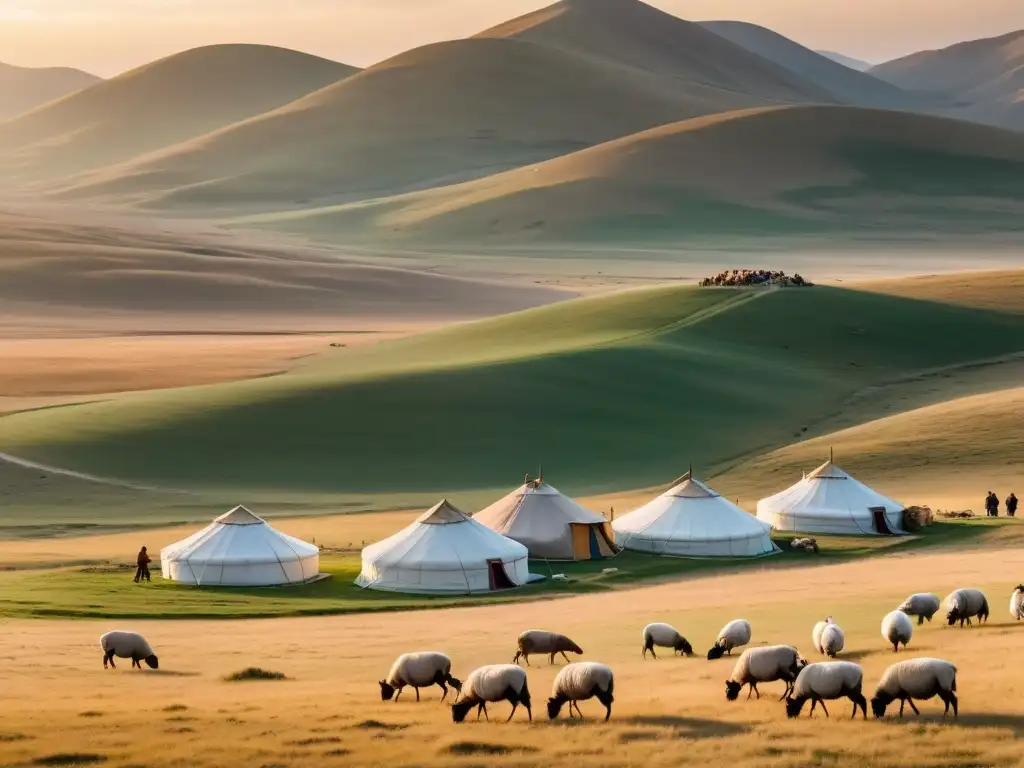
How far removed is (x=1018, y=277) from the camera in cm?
10225

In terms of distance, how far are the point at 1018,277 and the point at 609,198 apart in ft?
306

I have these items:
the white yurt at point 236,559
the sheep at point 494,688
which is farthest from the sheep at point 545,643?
the white yurt at point 236,559

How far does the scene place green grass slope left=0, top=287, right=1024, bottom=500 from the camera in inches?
2297

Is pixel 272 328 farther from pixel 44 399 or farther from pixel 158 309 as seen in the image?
pixel 44 399

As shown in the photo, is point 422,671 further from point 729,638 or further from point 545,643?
point 729,638

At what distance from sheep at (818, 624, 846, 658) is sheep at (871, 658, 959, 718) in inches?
169

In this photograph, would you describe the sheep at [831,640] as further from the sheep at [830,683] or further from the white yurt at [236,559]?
the white yurt at [236,559]

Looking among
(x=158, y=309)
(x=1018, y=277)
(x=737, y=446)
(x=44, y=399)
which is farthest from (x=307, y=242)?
(x=737, y=446)

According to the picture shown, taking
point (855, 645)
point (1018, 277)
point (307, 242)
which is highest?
point (307, 242)

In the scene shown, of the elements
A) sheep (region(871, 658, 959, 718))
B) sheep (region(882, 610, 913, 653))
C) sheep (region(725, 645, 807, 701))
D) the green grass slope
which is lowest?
sheep (region(871, 658, 959, 718))

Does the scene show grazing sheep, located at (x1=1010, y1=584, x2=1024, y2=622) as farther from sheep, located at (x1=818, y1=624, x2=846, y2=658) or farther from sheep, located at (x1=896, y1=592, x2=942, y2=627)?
sheep, located at (x1=818, y1=624, x2=846, y2=658)

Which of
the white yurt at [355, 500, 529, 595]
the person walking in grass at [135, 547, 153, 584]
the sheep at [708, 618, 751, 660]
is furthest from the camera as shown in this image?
the white yurt at [355, 500, 529, 595]

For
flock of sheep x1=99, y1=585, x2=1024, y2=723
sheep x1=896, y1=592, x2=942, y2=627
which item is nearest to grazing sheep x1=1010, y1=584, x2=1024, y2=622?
sheep x1=896, y1=592, x2=942, y2=627

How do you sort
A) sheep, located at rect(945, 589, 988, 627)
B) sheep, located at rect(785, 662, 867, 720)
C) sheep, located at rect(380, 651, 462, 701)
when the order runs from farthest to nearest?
sheep, located at rect(945, 589, 988, 627)
sheep, located at rect(380, 651, 462, 701)
sheep, located at rect(785, 662, 867, 720)
